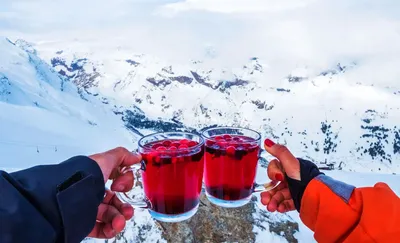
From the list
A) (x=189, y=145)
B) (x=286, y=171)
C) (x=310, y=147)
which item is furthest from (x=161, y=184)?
(x=310, y=147)

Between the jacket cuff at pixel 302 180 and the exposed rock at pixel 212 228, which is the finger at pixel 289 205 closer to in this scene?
the jacket cuff at pixel 302 180

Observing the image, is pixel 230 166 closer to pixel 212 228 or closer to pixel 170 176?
pixel 170 176

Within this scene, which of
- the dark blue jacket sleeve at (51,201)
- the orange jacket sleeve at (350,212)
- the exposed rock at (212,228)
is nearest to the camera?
the dark blue jacket sleeve at (51,201)

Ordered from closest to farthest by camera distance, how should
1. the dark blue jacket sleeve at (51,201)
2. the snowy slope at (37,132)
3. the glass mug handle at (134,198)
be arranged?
the dark blue jacket sleeve at (51,201)
the glass mug handle at (134,198)
the snowy slope at (37,132)

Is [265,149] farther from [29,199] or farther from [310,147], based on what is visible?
[310,147]

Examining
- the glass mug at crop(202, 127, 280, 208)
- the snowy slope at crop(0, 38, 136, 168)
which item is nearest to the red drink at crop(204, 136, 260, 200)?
the glass mug at crop(202, 127, 280, 208)

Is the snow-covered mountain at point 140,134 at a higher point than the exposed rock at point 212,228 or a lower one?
lower

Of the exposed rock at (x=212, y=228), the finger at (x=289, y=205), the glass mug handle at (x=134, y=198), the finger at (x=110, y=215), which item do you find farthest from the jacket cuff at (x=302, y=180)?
the exposed rock at (x=212, y=228)
